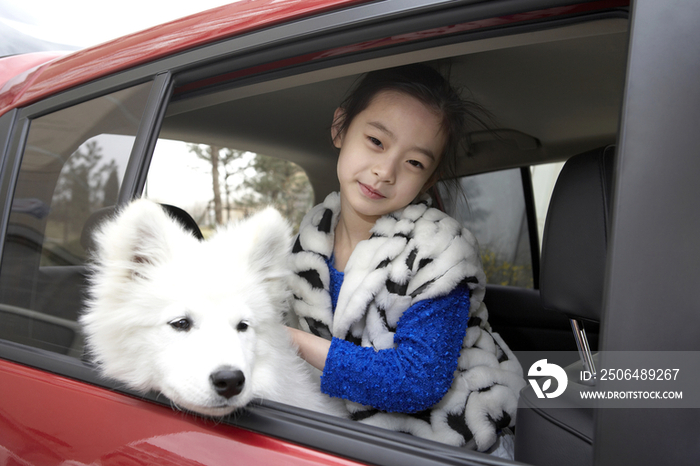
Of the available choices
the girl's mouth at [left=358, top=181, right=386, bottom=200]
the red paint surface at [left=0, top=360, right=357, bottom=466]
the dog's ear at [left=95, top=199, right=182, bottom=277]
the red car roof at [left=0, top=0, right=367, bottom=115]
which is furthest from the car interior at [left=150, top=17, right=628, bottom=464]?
the red paint surface at [left=0, top=360, right=357, bottom=466]

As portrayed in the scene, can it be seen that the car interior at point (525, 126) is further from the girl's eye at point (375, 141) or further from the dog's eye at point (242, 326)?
the dog's eye at point (242, 326)

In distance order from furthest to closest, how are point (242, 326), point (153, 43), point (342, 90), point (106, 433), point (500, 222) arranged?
point (500, 222) → point (342, 90) → point (153, 43) → point (242, 326) → point (106, 433)

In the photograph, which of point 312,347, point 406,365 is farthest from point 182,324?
point 406,365

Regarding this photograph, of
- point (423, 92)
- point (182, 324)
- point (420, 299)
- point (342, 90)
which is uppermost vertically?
point (342, 90)

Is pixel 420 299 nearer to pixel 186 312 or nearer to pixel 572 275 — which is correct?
pixel 572 275

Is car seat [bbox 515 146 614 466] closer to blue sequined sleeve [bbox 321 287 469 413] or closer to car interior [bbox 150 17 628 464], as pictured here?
car interior [bbox 150 17 628 464]

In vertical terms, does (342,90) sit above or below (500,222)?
below

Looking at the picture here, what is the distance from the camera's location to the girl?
5.03 ft

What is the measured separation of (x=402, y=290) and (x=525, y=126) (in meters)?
1.84

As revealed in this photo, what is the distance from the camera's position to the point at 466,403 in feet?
5.40

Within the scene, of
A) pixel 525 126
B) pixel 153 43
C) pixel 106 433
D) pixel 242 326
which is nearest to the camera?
pixel 106 433

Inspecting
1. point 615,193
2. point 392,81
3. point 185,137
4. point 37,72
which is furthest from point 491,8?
point 185,137

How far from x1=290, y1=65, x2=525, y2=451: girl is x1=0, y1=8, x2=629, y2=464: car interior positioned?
18 centimetres

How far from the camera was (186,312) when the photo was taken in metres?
1.27
